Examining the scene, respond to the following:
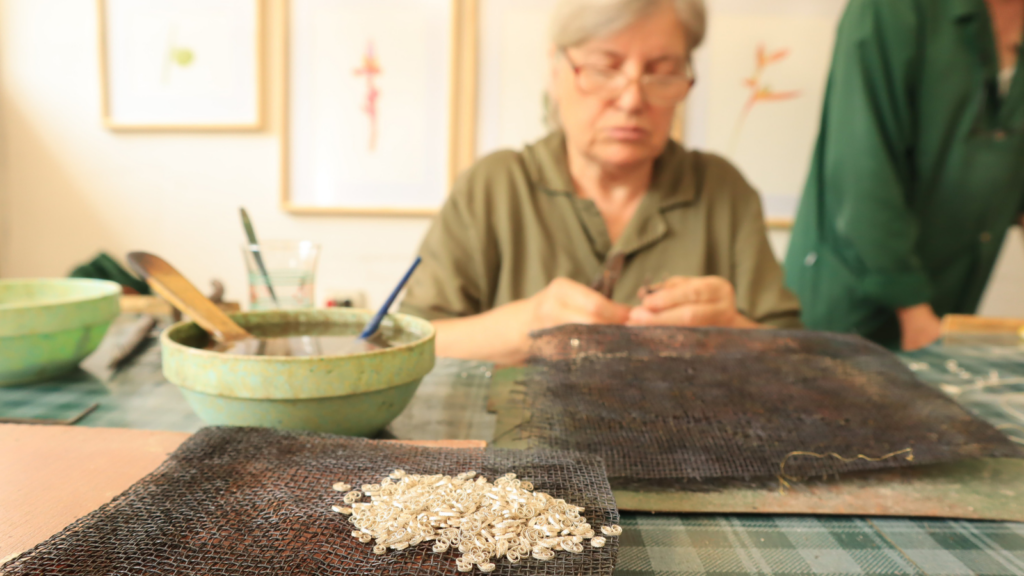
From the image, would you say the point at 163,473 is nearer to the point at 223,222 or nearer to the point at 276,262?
the point at 276,262

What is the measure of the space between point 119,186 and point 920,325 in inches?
109

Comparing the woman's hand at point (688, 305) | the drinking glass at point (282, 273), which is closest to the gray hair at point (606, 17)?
the woman's hand at point (688, 305)

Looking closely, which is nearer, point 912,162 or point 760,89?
point 912,162

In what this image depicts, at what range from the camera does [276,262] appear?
2.89 feet

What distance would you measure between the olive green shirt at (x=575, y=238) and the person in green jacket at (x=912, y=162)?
441mm

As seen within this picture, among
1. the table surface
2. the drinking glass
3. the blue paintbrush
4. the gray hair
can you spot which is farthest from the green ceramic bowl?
the gray hair

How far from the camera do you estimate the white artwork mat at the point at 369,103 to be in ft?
7.54

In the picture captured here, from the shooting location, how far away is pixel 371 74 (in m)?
2.32

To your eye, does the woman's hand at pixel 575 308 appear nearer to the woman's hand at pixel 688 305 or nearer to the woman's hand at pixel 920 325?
the woman's hand at pixel 688 305

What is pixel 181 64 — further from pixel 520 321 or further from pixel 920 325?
pixel 920 325

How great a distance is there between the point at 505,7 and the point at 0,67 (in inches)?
76.6

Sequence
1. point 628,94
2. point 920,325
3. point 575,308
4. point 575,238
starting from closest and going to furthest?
point 575,308, point 628,94, point 575,238, point 920,325

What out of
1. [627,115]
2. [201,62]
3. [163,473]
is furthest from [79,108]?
[163,473]

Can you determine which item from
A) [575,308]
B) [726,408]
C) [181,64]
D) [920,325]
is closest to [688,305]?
[575,308]
